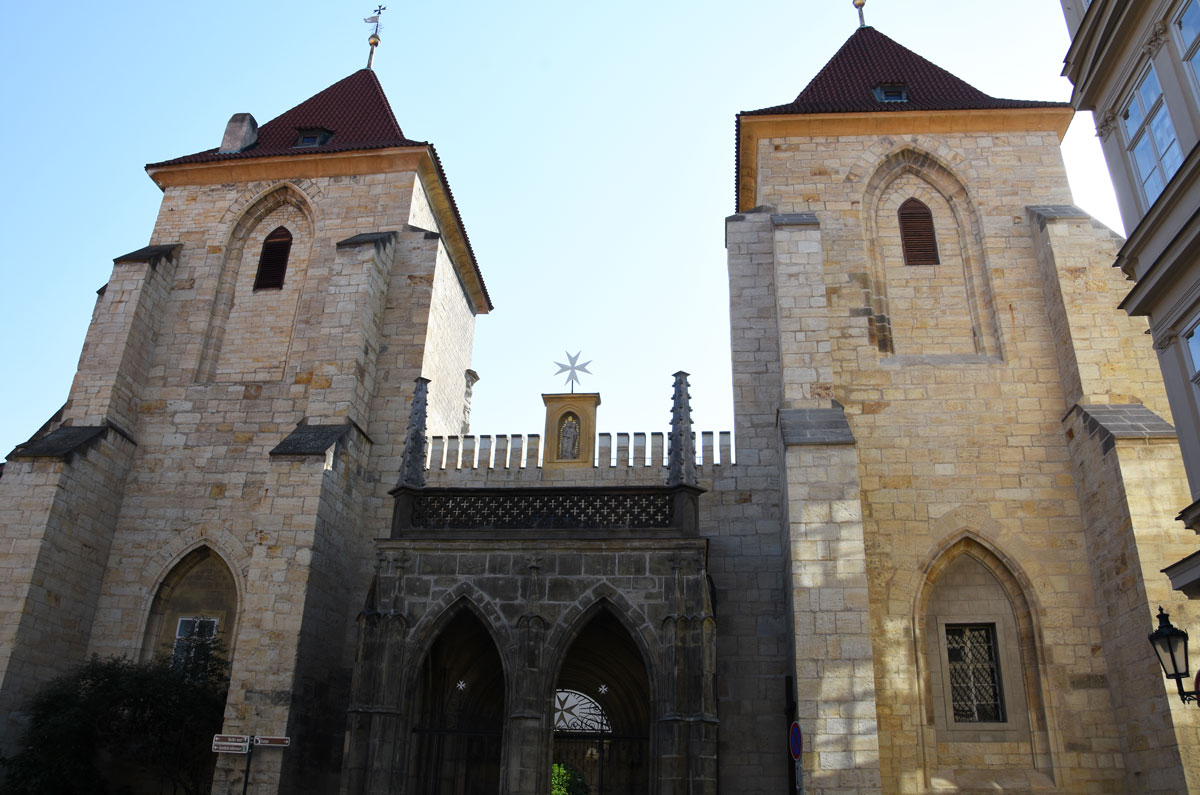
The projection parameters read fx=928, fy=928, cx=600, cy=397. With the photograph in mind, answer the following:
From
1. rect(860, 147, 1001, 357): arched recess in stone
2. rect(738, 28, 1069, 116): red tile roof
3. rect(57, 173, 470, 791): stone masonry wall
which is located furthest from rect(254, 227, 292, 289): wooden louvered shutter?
rect(860, 147, 1001, 357): arched recess in stone

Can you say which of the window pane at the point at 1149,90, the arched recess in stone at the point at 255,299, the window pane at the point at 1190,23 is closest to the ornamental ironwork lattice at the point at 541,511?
the arched recess in stone at the point at 255,299

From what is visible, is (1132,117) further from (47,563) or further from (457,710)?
(47,563)

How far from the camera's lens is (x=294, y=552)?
12.9m

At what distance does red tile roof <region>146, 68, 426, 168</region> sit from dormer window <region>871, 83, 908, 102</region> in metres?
8.94

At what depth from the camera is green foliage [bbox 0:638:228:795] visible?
477 inches

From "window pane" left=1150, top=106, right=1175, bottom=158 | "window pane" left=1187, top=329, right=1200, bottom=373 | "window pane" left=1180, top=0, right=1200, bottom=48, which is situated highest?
"window pane" left=1180, top=0, right=1200, bottom=48

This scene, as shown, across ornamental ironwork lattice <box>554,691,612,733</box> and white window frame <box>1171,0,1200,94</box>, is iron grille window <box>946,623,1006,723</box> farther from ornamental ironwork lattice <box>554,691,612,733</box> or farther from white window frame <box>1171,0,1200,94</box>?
white window frame <box>1171,0,1200,94</box>

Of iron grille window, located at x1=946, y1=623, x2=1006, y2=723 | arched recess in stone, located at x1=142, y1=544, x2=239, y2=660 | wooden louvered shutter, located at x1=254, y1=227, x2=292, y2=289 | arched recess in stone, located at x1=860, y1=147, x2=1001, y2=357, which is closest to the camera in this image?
iron grille window, located at x1=946, y1=623, x2=1006, y2=723

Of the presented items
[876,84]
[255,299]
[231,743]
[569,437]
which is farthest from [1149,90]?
[255,299]

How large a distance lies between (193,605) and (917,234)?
13.5 m

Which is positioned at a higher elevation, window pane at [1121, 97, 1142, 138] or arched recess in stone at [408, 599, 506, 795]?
window pane at [1121, 97, 1142, 138]

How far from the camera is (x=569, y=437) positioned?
15703mm

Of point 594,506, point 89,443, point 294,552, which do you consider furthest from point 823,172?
point 89,443

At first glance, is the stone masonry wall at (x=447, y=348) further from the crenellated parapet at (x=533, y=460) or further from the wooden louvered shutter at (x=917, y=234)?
the wooden louvered shutter at (x=917, y=234)
